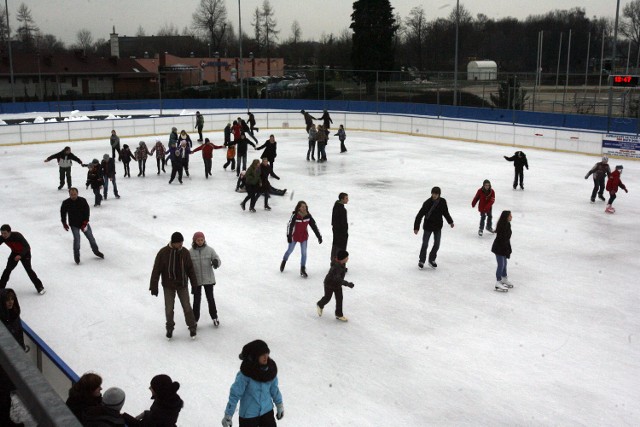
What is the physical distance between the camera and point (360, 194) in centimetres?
1755

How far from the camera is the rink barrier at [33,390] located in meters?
1.40

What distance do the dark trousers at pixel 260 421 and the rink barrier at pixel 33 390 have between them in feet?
11.0

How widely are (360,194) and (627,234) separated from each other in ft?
22.1

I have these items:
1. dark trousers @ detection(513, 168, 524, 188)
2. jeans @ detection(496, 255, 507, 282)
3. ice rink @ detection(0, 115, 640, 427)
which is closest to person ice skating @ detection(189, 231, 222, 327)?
ice rink @ detection(0, 115, 640, 427)

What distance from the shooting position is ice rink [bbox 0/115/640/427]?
21.9ft

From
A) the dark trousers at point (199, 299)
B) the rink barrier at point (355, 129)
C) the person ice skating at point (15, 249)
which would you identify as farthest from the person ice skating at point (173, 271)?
the rink barrier at point (355, 129)

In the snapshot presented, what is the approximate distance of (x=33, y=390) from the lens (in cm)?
150

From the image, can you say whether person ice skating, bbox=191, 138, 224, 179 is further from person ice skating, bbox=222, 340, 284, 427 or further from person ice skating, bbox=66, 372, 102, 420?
person ice skating, bbox=66, 372, 102, 420

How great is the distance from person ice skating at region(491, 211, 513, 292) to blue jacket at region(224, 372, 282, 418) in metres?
5.72

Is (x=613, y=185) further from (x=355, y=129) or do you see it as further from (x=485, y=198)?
(x=355, y=129)

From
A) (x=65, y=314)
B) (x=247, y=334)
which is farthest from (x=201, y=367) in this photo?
(x=65, y=314)

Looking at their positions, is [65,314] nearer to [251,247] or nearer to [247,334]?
[247,334]

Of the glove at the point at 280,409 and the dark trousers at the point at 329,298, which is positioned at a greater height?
the glove at the point at 280,409

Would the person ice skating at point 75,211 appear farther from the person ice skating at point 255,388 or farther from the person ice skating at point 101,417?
the person ice skating at point 101,417
